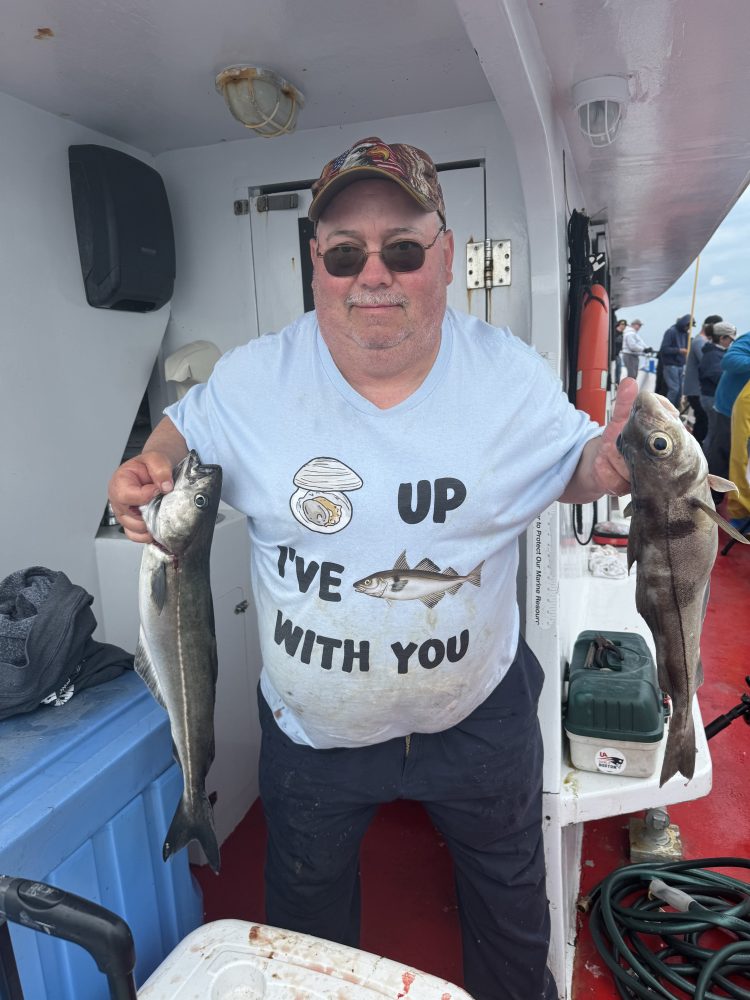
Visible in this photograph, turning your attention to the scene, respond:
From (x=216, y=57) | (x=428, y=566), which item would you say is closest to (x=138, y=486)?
(x=428, y=566)

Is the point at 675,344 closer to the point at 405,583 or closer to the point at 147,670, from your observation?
the point at 405,583

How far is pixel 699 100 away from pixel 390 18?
1528 mm

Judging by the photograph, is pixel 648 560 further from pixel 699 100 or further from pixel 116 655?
pixel 699 100

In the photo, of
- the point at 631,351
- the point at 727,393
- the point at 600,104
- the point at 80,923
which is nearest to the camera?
the point at 80,923

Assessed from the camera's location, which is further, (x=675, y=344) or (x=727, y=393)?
(x=675, y=344)

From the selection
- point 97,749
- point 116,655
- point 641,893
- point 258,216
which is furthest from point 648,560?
point 258,216

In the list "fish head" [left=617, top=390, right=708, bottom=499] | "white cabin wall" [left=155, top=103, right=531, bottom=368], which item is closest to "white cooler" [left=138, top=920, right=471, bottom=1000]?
"fish head" [left=617, top=390, right=708, bottom=499]

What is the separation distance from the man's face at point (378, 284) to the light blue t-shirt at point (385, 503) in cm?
10

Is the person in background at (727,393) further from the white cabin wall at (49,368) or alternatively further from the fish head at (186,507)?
Answer: the fish head at (186,507)

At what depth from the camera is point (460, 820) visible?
184cm

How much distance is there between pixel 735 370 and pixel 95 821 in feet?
23.1

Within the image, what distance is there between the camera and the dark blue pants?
1.80 meters

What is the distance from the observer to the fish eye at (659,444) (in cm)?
117

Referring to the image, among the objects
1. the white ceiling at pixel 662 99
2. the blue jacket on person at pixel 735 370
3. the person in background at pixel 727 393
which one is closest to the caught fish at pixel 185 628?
the white ceiling at pixel 662 99
